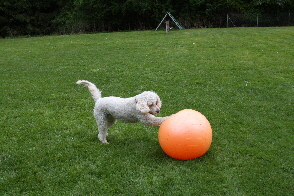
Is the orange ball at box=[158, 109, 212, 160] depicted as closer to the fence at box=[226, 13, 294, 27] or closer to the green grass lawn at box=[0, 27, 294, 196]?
the green grass lawn at box=[0, 27, 294, 196]

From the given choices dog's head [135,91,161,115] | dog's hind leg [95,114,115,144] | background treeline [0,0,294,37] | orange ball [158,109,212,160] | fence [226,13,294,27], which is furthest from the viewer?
background treeline [0,0,294,37]

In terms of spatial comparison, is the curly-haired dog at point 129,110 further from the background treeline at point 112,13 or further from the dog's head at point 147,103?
the background treeline at point 112,13

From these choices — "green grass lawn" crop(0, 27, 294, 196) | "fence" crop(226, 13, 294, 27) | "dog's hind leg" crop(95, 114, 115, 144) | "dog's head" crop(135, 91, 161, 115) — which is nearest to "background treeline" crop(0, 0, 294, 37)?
"fence" crop(226, 13, 294, 27)

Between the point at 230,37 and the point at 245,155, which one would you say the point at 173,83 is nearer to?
the point at 245,155

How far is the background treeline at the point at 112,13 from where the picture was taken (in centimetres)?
2638

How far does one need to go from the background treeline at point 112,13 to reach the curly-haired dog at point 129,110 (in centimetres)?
2129

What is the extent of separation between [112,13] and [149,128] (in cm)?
2398

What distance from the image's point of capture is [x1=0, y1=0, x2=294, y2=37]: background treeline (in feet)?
86.5

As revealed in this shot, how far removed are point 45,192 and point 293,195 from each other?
3434 mm

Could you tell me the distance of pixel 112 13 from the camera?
2873 cm

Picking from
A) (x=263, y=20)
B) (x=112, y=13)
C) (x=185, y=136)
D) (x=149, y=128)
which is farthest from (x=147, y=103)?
(x=112, y=13)

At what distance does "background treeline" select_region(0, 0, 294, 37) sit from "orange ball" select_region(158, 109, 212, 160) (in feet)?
71.3

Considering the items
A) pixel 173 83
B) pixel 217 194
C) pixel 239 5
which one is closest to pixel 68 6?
pixel 239 5

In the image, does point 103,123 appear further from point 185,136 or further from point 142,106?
point 185,136
